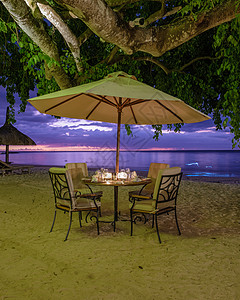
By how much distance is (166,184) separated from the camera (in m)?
4.02

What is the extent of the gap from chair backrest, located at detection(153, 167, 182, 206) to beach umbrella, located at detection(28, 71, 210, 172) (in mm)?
979

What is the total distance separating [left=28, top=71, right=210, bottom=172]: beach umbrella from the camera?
3541 millimetres

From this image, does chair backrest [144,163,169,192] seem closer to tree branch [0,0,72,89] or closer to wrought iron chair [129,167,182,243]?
wrought iron chair [129,167,182,243]

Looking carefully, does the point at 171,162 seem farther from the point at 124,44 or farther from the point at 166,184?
the point at 124,44

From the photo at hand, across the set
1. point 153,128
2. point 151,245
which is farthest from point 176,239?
point 153,128

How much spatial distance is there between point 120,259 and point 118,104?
2.74 metres

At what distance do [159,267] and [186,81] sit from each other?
18.0ft

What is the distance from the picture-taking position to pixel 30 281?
2.57 metres

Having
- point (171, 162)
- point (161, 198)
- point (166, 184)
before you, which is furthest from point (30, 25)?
point (171, 162)

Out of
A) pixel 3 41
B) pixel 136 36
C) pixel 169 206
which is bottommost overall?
pixel 169 206

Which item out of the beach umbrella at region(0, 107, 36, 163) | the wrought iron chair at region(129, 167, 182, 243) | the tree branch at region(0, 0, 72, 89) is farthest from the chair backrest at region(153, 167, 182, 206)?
the beach umbrella at region(0, 107, 36, 163)

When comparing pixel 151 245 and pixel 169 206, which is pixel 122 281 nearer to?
pixel 151 245

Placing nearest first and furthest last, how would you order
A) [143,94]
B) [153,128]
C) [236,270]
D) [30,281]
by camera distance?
[30,281] < [236,270] < [143,94] < [153,128]

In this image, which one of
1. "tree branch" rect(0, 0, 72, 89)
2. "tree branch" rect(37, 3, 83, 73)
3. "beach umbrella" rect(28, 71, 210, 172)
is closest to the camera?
"beach umbrella" rect(28, 71, 210, 172)
